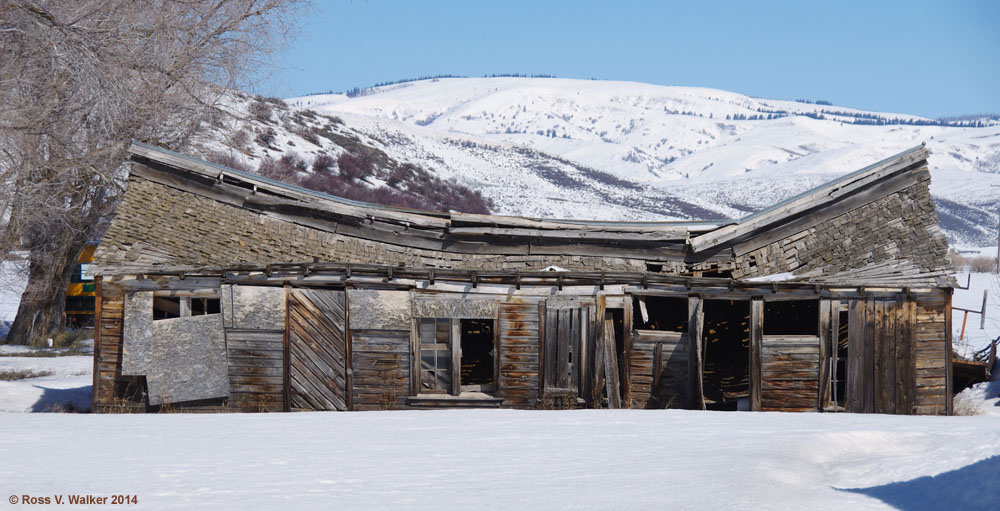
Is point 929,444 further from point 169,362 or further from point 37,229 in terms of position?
point 37,229

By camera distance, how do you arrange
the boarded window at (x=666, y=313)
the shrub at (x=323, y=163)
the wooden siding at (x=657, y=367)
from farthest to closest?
the shrub at (x=323, y=163) → the boarded window at (x=666, y=313) → the wooden siding at (x=657, y=367)

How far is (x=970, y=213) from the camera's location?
12075 centimetres

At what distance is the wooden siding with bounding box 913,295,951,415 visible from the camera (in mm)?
15656

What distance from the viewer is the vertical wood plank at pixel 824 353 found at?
15.7 m

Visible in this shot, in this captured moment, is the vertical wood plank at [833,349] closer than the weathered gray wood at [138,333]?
No

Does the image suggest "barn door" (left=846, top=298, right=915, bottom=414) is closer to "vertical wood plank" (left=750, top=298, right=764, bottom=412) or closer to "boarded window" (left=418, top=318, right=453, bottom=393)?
"vertical wood plank" (left=750, top=298, right=764, bottom=412)

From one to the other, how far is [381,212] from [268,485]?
26.9ft

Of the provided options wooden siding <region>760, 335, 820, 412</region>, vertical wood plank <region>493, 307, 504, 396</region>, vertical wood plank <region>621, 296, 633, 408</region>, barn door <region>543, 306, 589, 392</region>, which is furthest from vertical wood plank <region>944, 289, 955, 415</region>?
vertical wood plank <region>493, 307, 504, 396</region>

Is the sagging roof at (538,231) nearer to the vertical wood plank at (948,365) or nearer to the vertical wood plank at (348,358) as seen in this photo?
the vertical wood plank at (948,365)

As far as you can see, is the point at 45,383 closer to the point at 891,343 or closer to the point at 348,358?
the point at 348,358

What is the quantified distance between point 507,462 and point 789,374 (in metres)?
7.50

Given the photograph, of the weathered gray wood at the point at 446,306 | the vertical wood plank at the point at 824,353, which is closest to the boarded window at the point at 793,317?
the vertical wood plank at the point at 824,353

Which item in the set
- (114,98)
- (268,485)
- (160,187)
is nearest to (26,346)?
(114,98)

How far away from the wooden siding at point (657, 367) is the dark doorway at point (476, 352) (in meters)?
4.57
